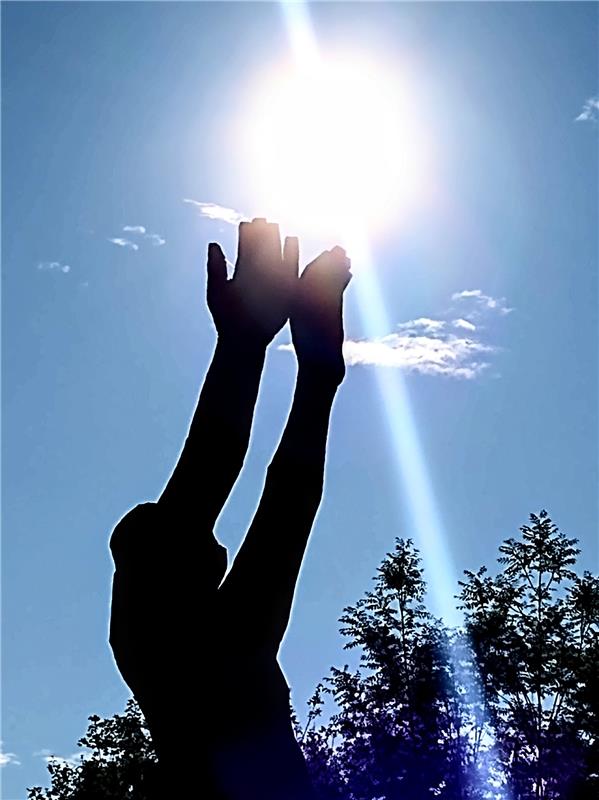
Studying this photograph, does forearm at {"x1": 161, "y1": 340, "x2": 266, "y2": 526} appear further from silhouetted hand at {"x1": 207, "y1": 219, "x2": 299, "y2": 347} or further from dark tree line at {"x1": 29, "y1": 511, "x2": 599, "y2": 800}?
dark tree line at {"x1": 29, "y1": 511, "x2": 599, "y2": 800}

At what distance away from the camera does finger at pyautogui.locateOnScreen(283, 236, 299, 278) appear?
971 cm

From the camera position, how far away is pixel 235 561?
880 cm

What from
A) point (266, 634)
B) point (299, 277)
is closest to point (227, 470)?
point (266, 634)

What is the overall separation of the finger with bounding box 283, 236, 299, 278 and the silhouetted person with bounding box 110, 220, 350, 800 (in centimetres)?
1

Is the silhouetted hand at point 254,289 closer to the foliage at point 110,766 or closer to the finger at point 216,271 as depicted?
the finger at point 216,271

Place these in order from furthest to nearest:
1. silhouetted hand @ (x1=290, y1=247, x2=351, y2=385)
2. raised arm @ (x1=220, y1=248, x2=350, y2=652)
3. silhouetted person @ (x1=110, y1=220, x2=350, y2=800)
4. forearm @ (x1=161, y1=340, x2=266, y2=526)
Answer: silhouetted hand @ (x1=290, y1=247, x2=351, y2=385), forearm @ (x1=161, y1=340, x2=266, y2=526), raised arm @ (x1=220, y1=248, x2=350, y2=652), silhouetted person @ (x1=110, y1=220, x2=350, y2=800)

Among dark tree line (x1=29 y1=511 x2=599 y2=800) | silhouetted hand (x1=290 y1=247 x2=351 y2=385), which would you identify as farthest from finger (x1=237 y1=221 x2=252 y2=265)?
dark tree line (x1=29 y1=511 x2=599 y2=800)

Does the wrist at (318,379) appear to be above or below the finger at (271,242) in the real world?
below

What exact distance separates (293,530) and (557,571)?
820 inches

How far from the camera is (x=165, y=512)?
8.64 metres

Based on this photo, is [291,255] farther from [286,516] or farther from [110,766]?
[110,766]

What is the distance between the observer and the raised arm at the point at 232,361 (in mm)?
8789

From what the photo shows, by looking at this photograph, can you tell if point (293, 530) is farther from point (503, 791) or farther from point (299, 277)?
point (503, 791)

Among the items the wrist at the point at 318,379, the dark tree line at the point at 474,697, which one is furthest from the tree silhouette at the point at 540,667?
Answer: the wrist at the point at 318,379
